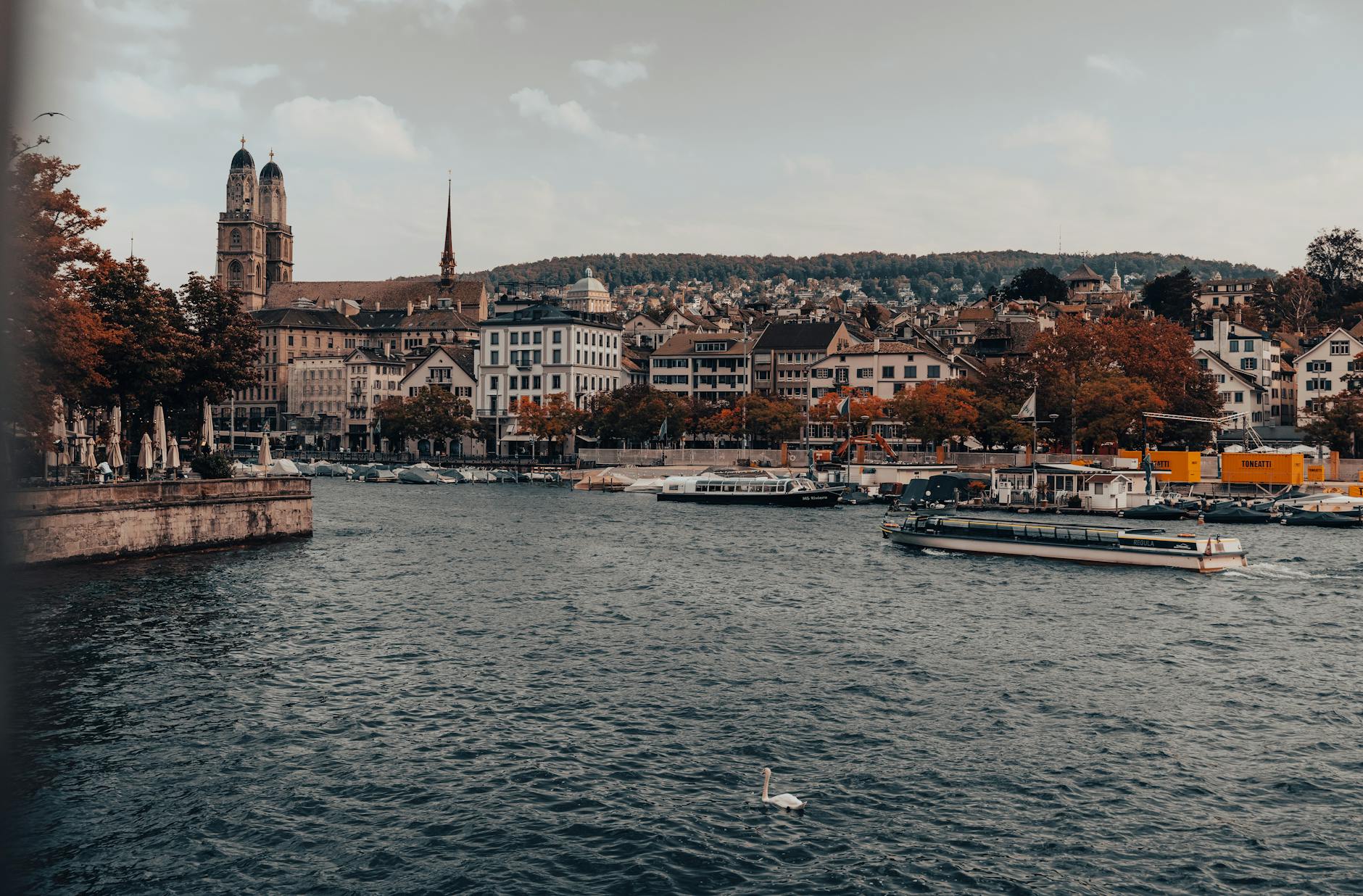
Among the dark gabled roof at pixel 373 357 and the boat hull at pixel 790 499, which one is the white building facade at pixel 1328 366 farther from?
the dark gabled roof at pixel 373 357

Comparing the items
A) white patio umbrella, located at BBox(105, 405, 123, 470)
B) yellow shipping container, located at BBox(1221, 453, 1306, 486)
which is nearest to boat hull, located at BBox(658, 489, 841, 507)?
yellow shipping container, located at BBox(1221, 453, 1306, 486)

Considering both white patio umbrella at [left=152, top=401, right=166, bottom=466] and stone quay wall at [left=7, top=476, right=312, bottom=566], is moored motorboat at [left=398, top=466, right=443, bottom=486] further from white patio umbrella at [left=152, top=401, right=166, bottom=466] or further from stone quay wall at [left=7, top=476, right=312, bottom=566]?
white patio umbrella at [left=152, top=401, right=166, bottom=466]

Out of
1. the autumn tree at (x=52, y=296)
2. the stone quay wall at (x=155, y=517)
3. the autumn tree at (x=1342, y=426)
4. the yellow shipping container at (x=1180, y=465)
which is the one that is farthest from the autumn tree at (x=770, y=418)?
the autumn tree at (x=52, y=296)

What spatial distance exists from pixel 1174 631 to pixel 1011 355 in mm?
109562

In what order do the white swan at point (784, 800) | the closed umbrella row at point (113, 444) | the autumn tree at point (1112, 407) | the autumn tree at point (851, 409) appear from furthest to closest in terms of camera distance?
the autumn tree at point (851, 409) < the autumn tree at point (1112, 407) < the closed umbrella row at point (113, 444) < the white swan at point (784, 800)

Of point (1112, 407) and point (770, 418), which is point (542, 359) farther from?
point (1112, 407)

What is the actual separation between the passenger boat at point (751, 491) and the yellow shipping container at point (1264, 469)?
29561mm

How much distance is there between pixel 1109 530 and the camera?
5438 cm

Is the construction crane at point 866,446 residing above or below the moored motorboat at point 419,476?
above

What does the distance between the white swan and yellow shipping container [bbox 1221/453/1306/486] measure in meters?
80.3

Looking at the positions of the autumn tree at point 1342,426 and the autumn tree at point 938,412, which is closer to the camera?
the autumn tree at point 1342,426

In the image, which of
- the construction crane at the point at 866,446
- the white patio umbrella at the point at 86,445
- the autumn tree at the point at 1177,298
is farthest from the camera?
the autumn tree at the point at 1177,298

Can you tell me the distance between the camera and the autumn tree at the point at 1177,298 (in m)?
173

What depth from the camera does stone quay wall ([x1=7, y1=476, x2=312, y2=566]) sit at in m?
40.8
